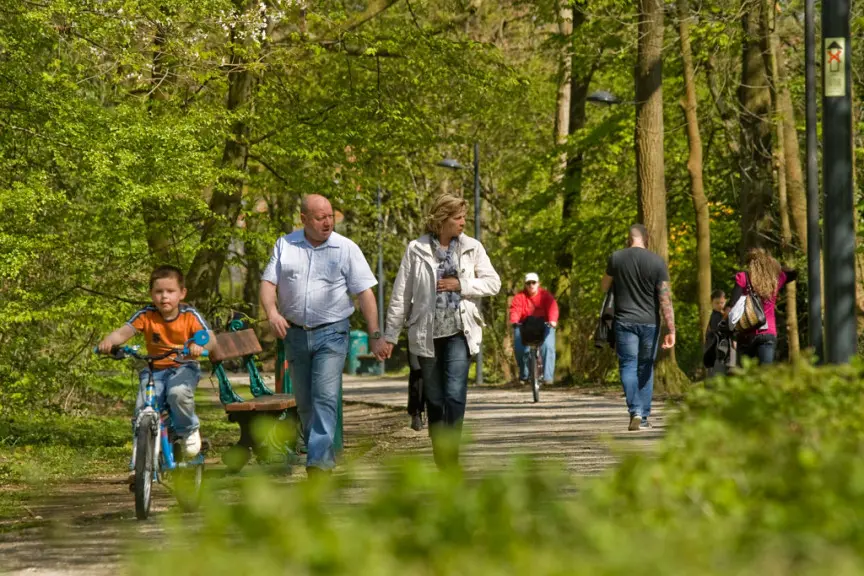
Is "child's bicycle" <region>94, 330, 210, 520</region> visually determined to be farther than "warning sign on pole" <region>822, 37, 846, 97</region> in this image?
Yes

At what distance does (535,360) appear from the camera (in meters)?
23.4

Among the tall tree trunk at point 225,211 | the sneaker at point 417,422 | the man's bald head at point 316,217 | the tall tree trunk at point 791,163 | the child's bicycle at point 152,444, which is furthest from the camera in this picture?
the tall tree trunk at point 791,163

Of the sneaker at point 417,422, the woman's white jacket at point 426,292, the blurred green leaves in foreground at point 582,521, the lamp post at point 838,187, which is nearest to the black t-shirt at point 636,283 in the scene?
the sneaker at point 417,422

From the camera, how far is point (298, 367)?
34.6ft

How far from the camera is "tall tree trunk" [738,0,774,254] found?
25875 mm

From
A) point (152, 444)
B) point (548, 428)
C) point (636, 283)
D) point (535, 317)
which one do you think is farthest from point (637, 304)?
point (535, 317)

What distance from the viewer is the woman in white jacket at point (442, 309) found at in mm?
10312

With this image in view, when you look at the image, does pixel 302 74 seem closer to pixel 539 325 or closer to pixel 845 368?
pixel 539 325

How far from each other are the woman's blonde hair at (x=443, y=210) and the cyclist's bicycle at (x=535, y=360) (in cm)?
1279

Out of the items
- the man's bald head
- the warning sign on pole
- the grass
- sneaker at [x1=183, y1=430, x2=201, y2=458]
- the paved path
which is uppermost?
the warning sign on pole

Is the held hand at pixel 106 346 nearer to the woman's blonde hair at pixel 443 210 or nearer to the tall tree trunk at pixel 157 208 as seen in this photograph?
the woman's blonde hair at pixel 443 210

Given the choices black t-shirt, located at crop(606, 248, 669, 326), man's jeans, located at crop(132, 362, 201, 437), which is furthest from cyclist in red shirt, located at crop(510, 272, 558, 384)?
man's jeans, located at crop(132, 362, 201, 437)

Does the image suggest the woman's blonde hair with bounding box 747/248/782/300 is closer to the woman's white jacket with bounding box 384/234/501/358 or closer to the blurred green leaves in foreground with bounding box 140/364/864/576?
the woman's white jacket with bounding box 384/234/501/358

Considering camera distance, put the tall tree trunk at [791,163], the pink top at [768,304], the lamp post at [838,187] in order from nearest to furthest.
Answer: the lamp post at [838,187] < the pink top at [768,304] < the tall tree trunk at [791,163]
